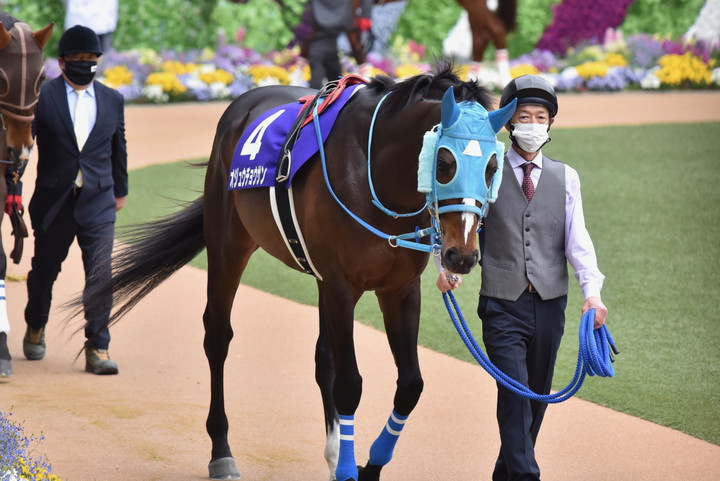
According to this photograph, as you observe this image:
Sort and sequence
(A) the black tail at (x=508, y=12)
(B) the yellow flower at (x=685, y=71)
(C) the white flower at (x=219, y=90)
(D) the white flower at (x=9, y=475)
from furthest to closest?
(C) the white flower at (x=219, y=90) → (A) the black tail at (x=508, y=12) → (B) the yellow flower at (x=685, y=71) → (D) the white flower at (x=9, y=475)

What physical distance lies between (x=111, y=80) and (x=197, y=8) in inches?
193

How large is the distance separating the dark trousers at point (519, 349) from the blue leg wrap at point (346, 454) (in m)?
0.56

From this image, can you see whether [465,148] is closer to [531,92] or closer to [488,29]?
[531,92]

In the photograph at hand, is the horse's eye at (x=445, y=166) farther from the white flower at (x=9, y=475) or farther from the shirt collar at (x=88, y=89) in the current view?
the shirt collar at (x=88, y=89)

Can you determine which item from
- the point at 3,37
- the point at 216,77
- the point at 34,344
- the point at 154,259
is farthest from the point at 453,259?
the point at 216,77

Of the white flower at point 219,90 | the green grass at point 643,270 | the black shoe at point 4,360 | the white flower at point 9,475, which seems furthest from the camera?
the white flower at point 219,90

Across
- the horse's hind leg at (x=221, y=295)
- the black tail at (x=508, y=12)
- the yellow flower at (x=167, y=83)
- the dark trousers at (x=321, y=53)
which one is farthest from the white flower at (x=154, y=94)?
the horse's hind leg at (x=221, y=295)

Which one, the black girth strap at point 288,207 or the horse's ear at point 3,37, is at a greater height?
the horse's ear at point 3,37

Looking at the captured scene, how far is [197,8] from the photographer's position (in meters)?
18.4

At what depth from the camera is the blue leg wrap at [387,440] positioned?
3609mm

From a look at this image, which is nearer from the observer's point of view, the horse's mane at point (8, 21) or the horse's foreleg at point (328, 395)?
the horse's foreleg at point (328, 395)

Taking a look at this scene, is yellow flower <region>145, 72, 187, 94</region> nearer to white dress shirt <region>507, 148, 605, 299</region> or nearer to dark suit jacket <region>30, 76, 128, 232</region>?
dark suit jacket <region>30, 76, 128, 232</region>

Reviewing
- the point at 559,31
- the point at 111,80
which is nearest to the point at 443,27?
the point at 559,31

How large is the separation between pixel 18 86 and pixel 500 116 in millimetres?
2703
